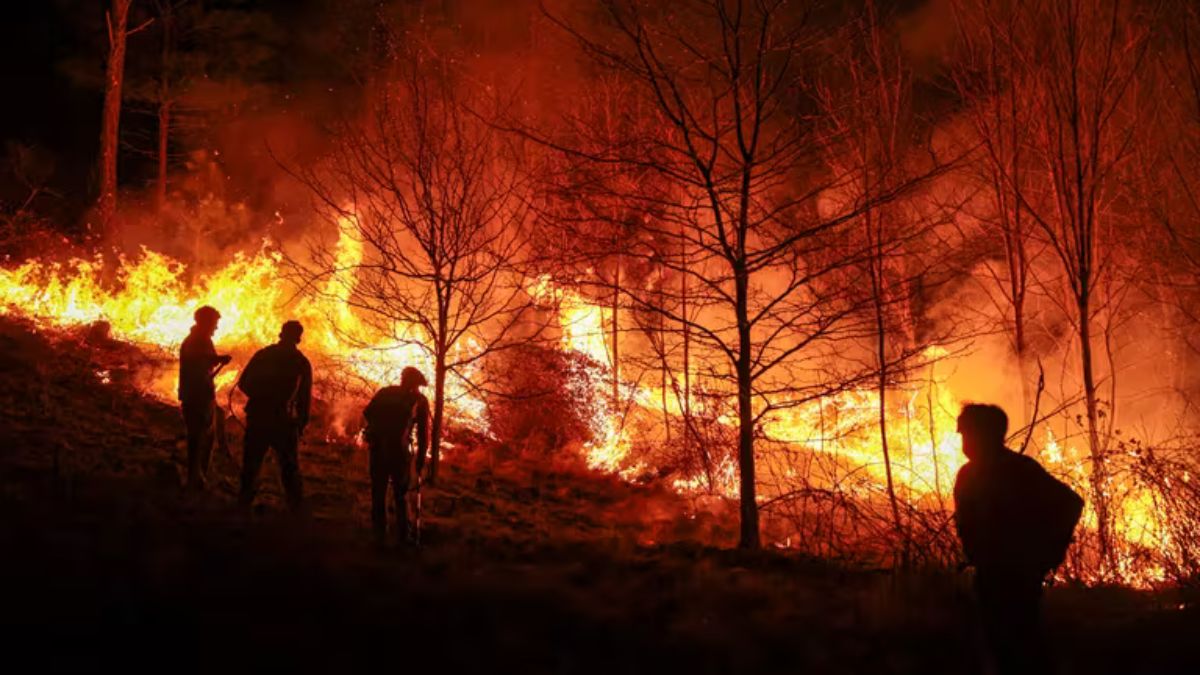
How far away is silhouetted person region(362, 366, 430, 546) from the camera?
7039 millimetres

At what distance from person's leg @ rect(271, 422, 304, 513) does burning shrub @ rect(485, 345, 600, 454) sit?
790 centimetres

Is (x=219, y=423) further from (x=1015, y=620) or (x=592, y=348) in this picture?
(x=592, y=348)

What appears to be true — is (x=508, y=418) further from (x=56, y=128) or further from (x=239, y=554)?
(x=56, y=128)

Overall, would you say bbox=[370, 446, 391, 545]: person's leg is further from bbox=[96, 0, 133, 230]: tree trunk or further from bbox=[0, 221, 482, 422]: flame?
bbox=[96, 0, 133, 230]: tree trunk

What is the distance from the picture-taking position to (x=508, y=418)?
15484 millimetres

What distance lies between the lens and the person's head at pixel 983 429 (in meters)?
4.10

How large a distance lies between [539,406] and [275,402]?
8.69 m

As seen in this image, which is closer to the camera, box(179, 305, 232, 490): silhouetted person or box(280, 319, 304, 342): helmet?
box(280, 319, 304, 342): helmet

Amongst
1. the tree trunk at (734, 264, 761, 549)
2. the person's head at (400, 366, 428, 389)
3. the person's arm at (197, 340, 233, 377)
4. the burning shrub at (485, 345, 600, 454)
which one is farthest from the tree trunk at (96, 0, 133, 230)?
A: the tree trunk at (734, 264, 761, 549)

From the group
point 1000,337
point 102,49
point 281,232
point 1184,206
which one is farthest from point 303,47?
point 1184,206

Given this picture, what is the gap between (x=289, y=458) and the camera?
23.7 feet

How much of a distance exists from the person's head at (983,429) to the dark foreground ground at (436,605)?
4.31ft

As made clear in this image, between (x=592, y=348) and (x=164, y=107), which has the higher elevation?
(x=164, y=107)

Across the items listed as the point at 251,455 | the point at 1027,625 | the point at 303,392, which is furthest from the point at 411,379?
the point at 1027,625
